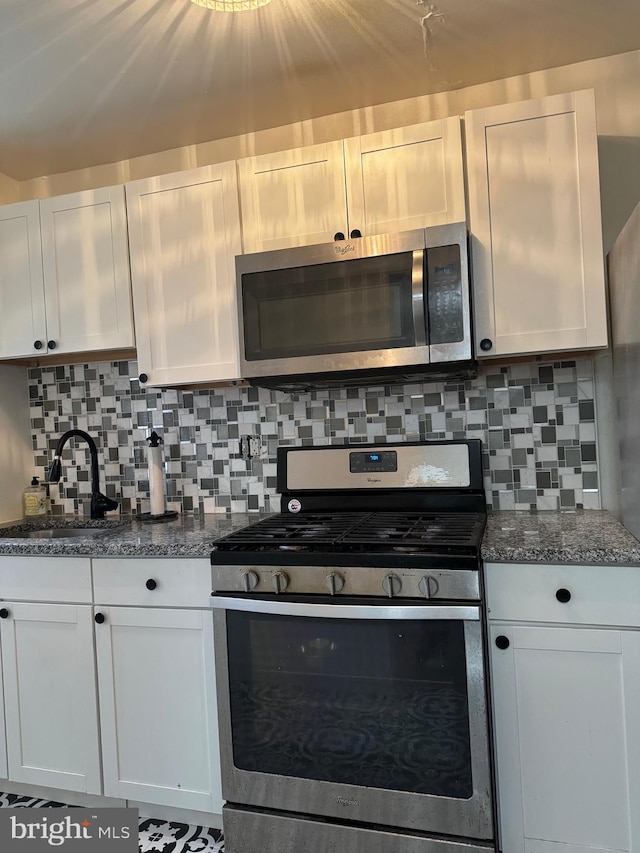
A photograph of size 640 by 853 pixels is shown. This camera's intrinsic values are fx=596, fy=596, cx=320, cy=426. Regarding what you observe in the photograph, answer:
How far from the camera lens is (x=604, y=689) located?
4.76ft

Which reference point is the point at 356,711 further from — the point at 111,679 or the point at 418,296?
the point at 418,296

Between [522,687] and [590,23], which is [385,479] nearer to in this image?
[522,687]

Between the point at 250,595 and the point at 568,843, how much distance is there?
101 centimetres

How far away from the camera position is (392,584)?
1.53 m

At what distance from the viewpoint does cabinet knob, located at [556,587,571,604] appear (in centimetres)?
147

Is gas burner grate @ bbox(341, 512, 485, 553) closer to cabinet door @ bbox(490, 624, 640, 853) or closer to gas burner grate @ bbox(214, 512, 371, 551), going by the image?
gas burner grate @ bbox(214, 512, 371, 551)

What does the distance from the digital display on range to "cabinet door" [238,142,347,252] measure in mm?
747

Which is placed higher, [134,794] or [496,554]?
[496,554]

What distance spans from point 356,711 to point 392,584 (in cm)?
36

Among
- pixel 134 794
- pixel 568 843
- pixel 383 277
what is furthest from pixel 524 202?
pixel 134 794

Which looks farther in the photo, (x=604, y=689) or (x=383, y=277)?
(x=383, y=277)

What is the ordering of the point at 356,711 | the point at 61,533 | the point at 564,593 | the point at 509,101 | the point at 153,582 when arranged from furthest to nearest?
the point at 61,533 → the point at 509,101 → the point at 153,582 → the point at 356,711 → the point at 564,593

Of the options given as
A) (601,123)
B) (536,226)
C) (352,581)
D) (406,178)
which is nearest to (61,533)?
(352,581)

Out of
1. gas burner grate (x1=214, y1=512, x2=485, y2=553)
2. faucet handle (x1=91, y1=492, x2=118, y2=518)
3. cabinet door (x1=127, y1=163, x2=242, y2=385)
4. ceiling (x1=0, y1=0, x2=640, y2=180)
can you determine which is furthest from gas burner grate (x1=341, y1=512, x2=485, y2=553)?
ceiling (x1=0, y1=0, x2=640, y2=180)
